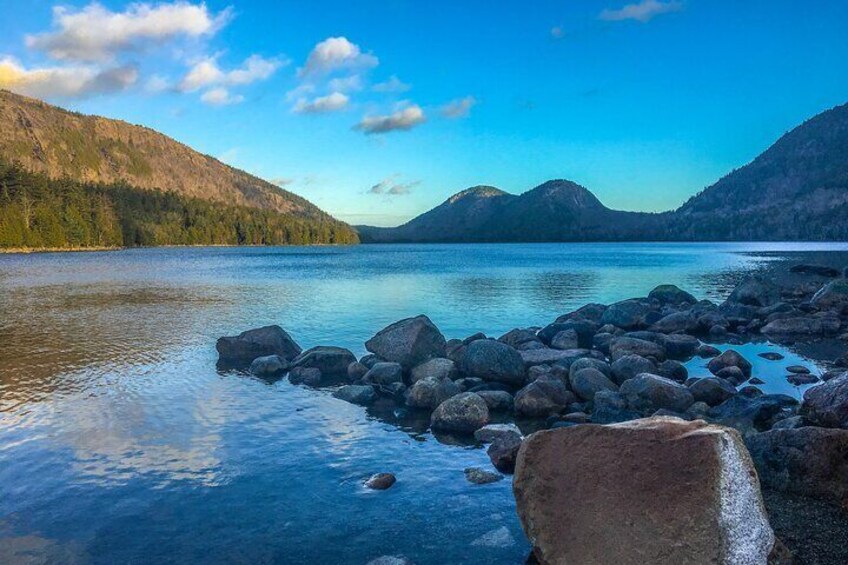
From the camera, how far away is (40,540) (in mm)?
10992

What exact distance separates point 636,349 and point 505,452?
1332 centimetres

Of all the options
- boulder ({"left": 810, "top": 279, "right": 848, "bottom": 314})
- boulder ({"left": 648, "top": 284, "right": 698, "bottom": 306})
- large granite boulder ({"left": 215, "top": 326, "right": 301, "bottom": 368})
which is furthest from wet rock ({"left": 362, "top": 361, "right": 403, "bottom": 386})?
boulder ({"left": 810, "top": 279, "right": 848, "bottom": 314})

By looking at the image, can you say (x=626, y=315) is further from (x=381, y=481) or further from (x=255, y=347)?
(x=381, y=481)

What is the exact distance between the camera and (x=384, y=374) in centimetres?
2225

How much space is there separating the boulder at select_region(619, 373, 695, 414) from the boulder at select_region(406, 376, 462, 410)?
18.5 ft

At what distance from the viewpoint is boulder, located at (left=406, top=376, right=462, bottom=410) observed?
19344mm

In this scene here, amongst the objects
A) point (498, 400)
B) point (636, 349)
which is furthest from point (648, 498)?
point (636, 349)

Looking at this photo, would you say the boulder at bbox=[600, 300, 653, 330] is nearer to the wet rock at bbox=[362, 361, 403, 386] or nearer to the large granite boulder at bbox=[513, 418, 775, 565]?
the wet rock at bbox=[362, 361, 403, 386]

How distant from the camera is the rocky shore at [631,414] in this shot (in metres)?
8.01

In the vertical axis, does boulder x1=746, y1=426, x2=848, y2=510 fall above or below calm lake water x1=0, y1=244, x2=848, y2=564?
above

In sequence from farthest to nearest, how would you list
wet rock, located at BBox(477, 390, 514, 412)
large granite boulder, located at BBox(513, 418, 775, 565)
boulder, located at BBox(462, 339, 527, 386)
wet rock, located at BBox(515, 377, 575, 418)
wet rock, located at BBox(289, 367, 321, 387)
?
wet rock, located at BBox(289, 367, 321, 387)
boulder, located at BBox(462, 339, 527, 386)
wet rock, located at BBox(477, 390, 514, 412)
wet rock, located at BBox(515, 377, 575, 418)
large granite boulder, located at BBox(513, 418, 775, 565)

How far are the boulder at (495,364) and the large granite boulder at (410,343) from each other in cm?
253

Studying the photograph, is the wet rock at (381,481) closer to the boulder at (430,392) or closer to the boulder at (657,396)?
the boulder at (430,392)

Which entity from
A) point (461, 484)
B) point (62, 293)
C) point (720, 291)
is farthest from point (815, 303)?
point (62, 293)
